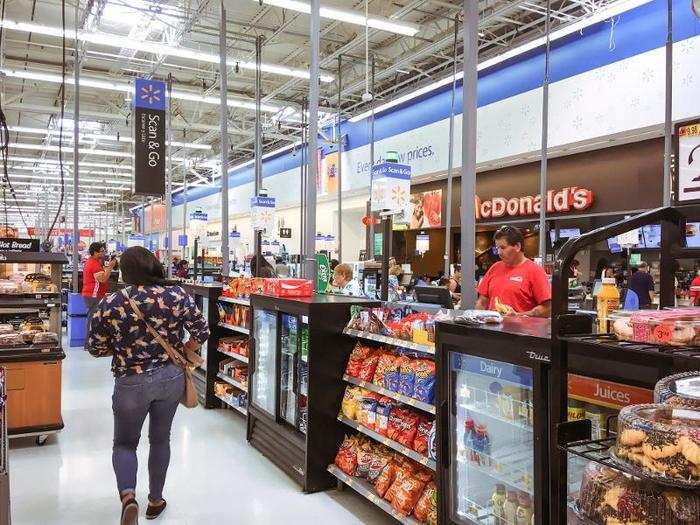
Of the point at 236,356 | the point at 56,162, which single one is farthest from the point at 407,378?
the point at 56,162

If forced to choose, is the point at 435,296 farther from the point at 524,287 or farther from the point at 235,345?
the point at 235,345

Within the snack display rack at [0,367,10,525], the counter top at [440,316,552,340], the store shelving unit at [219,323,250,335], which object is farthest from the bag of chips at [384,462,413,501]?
the store shelving unit at [219,323,250,335]

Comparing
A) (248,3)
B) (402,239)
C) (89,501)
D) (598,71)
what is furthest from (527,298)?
(402,239)

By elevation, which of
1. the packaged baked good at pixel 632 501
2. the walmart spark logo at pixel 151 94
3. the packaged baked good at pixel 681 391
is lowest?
the packaged baked good at pixel 632 501

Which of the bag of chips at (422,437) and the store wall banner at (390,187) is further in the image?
the store wall banner at (390,187)

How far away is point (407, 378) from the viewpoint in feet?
12.3

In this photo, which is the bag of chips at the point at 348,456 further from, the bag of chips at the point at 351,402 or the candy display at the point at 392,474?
the bag of chips at the point at 351,402

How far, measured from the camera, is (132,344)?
3.60m

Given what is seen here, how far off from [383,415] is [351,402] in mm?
382

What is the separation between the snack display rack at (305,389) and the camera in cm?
438

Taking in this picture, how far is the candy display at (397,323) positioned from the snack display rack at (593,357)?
1.46 metres

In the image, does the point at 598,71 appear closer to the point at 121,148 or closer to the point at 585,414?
the point at 585,414

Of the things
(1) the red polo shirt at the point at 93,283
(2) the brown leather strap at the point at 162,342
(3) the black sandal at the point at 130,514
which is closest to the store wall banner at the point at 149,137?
(1) the red polo shirt at the point at 93,283

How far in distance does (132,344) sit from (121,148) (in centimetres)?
2124
